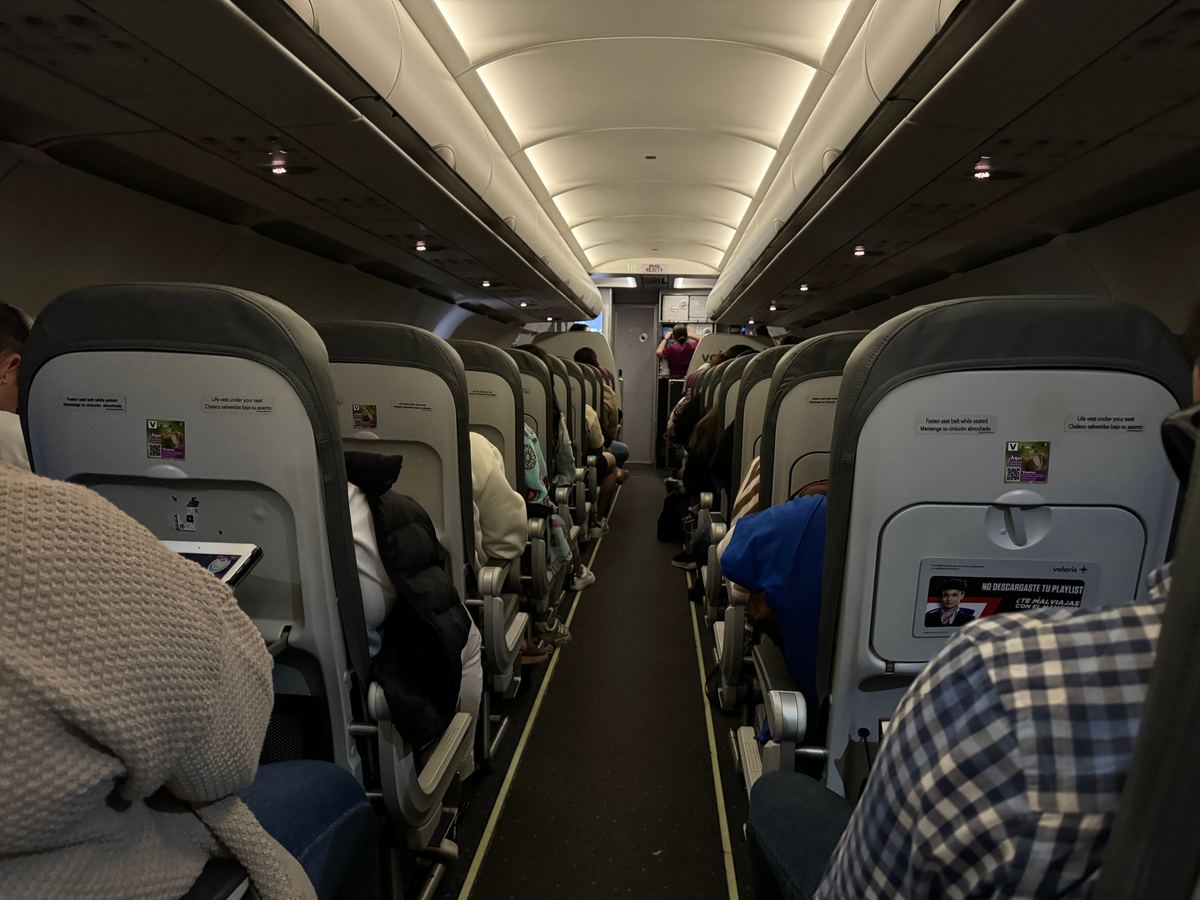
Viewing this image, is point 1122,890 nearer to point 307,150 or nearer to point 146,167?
point 307,150

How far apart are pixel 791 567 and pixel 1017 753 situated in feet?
4.01

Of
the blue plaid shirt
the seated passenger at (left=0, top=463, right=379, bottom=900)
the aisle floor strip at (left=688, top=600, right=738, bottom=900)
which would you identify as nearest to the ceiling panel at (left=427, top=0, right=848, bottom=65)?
the aisle floor strip at (left=688, top=600, right=738, bottom=900)

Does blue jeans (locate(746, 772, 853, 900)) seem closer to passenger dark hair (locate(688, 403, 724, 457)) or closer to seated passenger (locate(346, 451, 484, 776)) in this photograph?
seated passenger (locate(346, 451, 484, 776))

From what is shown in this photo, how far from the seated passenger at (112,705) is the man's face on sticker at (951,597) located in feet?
4.68

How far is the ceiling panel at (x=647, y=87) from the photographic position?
4.50 metres

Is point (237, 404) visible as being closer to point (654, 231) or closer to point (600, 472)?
point (600, 472)

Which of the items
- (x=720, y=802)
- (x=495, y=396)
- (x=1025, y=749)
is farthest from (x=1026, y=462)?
(x=495, y=396)

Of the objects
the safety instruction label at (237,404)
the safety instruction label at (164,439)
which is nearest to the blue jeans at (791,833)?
the safety instruction label at (237,404)

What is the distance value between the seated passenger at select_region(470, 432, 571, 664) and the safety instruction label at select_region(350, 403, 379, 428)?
1.79 ft

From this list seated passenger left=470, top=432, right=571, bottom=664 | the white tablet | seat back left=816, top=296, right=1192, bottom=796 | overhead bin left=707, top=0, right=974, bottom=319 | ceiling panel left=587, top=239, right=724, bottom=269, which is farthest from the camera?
ceiling panel left=587, top=239, right=724, bottom=269

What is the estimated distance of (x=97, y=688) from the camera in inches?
25.5

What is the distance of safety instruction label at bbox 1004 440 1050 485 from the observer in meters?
1.41

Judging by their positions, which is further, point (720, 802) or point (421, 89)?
point (421, 89)

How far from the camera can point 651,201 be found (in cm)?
864
